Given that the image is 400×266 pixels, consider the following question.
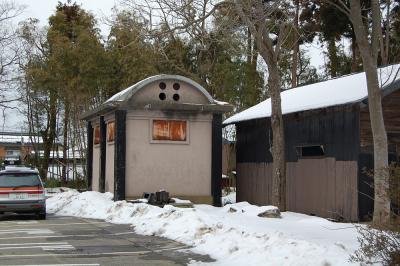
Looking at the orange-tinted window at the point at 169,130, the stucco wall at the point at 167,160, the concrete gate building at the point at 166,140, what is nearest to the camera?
the concrete gate building at the point at 166,140

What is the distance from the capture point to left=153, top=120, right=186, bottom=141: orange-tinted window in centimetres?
2147

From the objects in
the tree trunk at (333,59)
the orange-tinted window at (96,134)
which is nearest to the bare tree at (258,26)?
the orange-tinted window at (96,134)

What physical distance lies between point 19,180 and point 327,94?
1031 cm

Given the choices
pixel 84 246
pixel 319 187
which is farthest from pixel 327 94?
pixel 84 246

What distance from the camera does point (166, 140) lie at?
70.6 ft

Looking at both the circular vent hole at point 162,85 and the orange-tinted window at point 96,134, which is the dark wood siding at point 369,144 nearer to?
the circular vent hole at point 162,85

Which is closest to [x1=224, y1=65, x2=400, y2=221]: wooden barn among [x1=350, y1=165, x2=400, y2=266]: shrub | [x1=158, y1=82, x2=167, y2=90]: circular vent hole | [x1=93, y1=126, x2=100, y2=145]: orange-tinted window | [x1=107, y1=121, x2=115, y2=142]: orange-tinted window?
[x1=158, y1=82, x2=167, y2=90]: circular vent hole

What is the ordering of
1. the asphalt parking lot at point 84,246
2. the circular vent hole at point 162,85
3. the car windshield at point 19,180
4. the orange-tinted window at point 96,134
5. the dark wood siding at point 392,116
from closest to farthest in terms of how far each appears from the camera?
1. the asphalt parking lot at point 84,246
2. the dark wood siding at point 392,116
3. the car windshield at point 19,180
4. the circular vent hole at point 162,85
5. the orange-tinted window at point 96,134

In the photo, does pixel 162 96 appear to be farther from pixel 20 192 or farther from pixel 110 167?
pixel 20 192

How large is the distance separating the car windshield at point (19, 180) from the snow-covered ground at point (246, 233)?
94.6 inches

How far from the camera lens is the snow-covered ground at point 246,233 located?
9406 mm

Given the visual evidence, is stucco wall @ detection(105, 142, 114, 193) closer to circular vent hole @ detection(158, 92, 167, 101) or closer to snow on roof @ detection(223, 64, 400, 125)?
circular vent hole @ detection(158, 92, 167, 101)

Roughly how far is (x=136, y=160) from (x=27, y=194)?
14.1 feet

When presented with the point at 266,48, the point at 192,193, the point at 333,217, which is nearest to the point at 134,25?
the point at 266,48
